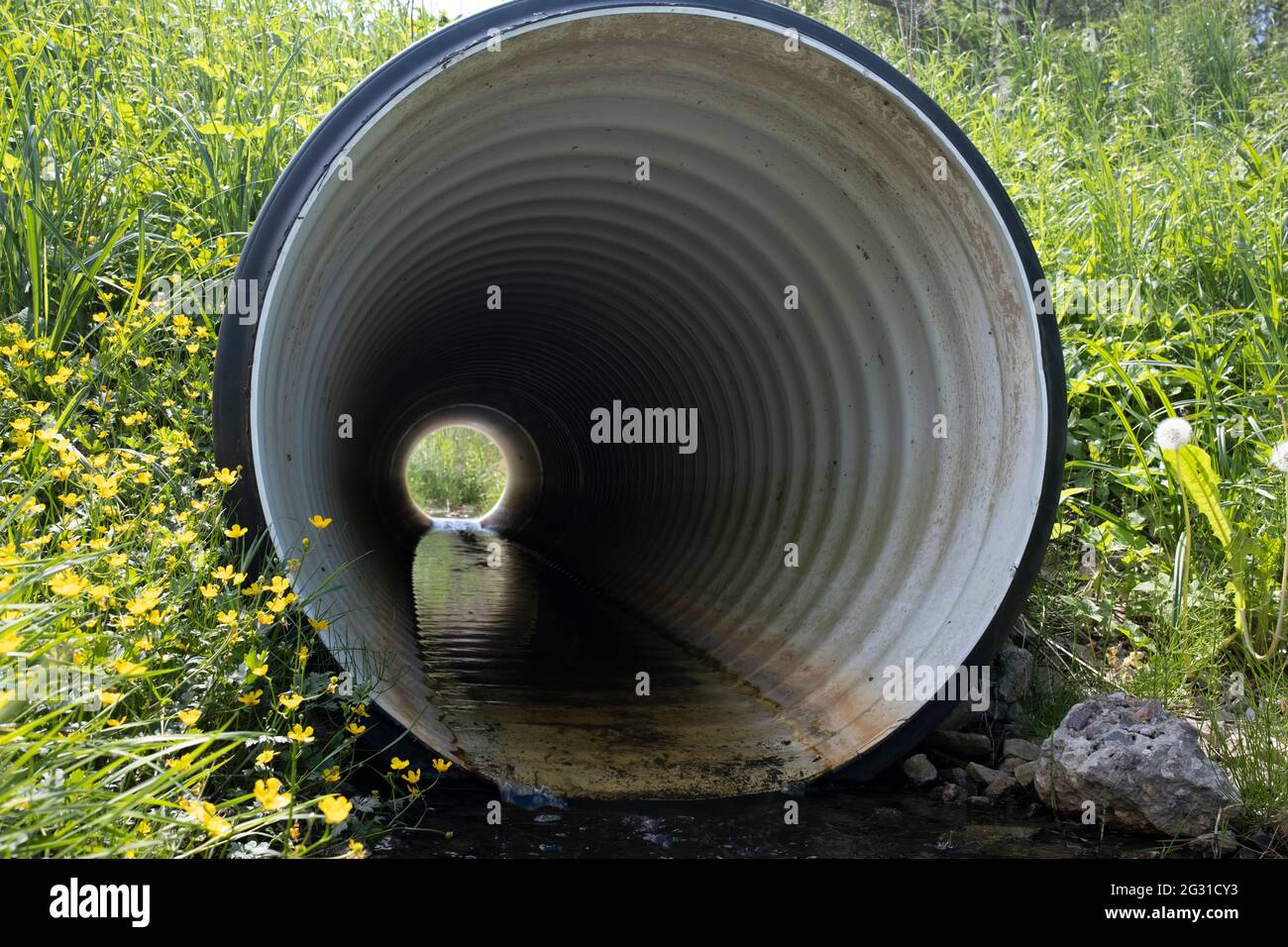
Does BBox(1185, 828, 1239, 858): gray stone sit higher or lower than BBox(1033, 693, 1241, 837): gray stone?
lower

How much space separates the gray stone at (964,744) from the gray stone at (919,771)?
0.23 meters

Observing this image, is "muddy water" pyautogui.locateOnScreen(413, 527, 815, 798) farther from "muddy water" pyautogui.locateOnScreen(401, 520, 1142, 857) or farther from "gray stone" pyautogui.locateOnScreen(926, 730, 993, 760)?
"gray stone" pyautogui.locateOnScreen(926, 730, 993, 760)

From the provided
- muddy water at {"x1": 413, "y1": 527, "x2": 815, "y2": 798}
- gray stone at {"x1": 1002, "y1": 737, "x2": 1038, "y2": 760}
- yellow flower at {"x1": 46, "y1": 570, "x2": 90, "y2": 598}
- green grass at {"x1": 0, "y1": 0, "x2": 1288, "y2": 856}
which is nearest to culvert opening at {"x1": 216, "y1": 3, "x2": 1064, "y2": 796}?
muddy water at {"x1": 413, "y1": 527, "x2": 815, "y2": 798}

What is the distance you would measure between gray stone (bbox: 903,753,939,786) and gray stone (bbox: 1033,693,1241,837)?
0.43 metres

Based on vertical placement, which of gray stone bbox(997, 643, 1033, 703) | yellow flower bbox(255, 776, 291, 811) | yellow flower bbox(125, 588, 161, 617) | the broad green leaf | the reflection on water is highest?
the broad green leaf

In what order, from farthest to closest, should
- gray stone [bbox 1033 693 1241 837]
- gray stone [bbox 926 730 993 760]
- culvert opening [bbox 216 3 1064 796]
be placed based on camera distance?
gray stone [bbox 926 730 993 760] < culvert opening [bbox 216 3 1064 796] < gray stone [bbox 1033 693 1241 837]

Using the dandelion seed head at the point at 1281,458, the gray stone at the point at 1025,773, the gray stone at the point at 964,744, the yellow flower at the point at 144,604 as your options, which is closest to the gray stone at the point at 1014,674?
the gray stone at the point at 964,744

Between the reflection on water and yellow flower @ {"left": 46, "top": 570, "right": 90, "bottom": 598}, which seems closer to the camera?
yellow flower @ {"left": 46, "top": 570, "right": 90, "bottom": 598}

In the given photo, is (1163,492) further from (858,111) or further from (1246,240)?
(858,111)

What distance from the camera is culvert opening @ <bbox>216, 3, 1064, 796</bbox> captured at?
383 centimetres

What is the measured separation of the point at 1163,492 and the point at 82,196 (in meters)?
5.56

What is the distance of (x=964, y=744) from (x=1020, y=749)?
0.73 ft

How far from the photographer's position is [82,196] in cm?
562

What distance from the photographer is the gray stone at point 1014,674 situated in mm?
4914
